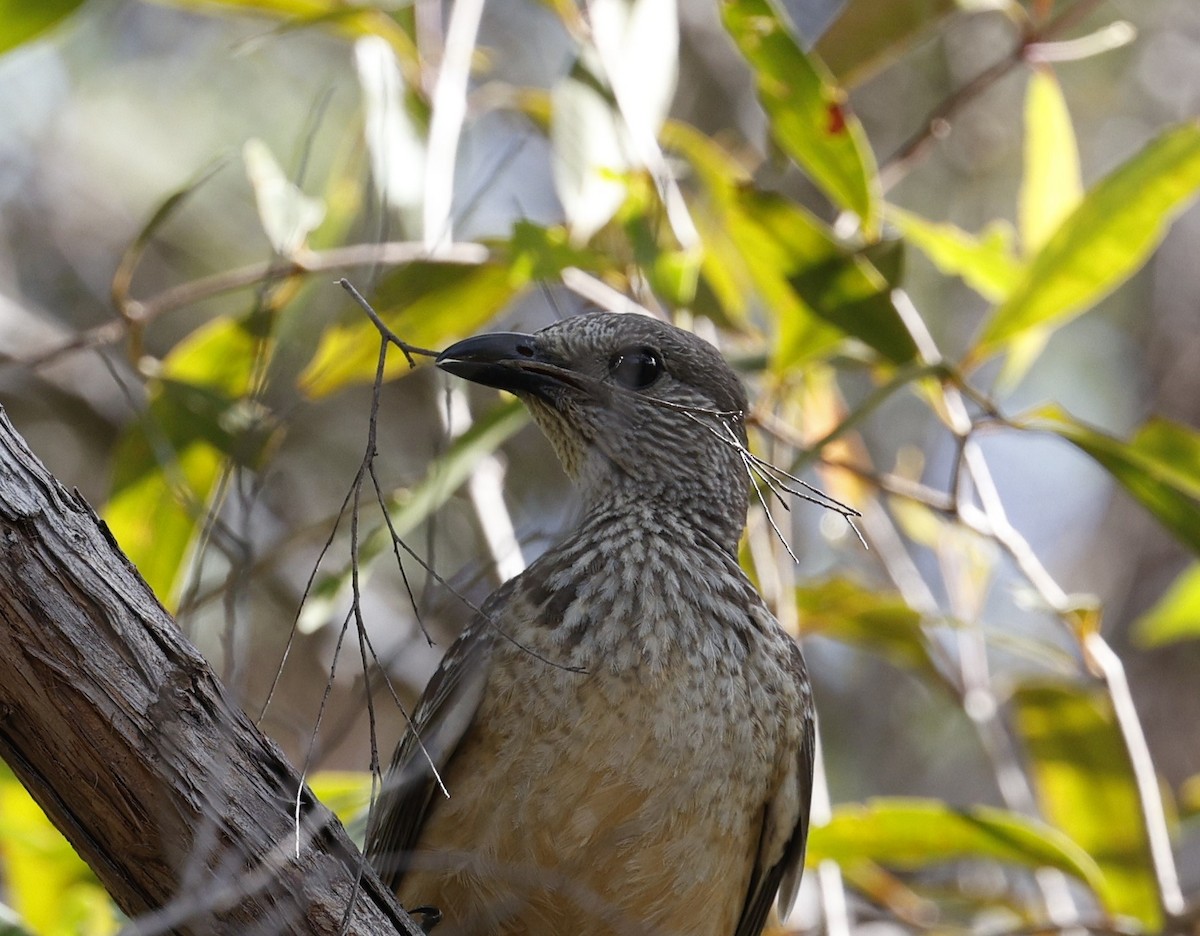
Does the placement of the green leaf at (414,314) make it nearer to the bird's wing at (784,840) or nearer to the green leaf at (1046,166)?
the bird's wing at (784,840)

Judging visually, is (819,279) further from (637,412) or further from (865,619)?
(865,619)

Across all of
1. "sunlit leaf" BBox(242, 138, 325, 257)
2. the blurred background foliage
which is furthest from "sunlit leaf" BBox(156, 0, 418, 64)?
"sunlit leaf" BBox(242, 138, 325, 257)

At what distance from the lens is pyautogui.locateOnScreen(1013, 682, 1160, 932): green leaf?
136 inches

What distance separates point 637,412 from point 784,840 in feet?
2.99

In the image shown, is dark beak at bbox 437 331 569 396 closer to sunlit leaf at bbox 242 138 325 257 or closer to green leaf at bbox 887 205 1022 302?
sunlit leaf at bbox 242 138 325 257

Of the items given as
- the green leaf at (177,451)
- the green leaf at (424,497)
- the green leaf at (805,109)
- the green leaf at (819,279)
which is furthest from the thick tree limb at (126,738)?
the green leaf at (805,109)

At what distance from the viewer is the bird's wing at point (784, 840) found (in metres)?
2.62

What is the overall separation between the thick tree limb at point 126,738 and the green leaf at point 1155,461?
6.19ft

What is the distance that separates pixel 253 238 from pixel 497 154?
339 centimetres

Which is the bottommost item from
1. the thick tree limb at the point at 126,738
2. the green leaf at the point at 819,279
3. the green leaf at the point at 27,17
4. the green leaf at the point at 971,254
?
the thick tree limb at the point at 126,738

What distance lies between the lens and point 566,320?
9.39 feet

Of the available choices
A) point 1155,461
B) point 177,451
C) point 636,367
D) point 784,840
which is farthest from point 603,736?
point 1155,461

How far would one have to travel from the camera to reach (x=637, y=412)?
2.91 meters

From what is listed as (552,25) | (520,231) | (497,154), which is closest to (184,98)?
(552,25)
